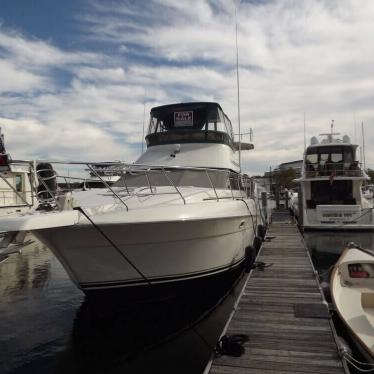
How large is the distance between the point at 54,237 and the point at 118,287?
1344mm

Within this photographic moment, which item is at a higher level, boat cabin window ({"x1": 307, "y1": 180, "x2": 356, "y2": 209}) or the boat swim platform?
boat cabin window ({"x1": 307, "y1": 180, "x2": 356, "y2": 209})

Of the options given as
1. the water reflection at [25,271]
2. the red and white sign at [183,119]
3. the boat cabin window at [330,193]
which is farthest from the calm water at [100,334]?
the boat cabin window at [330,193]

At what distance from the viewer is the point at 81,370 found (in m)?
5.43

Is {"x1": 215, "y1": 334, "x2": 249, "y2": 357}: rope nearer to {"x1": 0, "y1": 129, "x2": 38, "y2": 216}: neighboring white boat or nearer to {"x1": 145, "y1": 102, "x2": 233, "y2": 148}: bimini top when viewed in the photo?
{"x1": 0, "y1": 129, "x2": 38, "y2": 216}: neighboring white boat

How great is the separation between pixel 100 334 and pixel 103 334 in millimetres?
54

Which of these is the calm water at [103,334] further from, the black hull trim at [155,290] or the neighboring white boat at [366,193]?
the neighboring white boat at [366,193]

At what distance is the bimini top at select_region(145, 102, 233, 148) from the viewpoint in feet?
33.8

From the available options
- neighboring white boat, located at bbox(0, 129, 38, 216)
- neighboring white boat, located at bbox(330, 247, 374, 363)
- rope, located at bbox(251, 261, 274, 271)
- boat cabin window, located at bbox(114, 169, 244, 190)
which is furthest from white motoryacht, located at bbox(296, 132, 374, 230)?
neighboring white boat, located at bbox(0, 129, 38, 216)

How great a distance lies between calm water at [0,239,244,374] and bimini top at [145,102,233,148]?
402cm

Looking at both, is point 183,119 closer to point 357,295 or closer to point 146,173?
point 146,173

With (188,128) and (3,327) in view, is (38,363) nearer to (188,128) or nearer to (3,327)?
(3,327)

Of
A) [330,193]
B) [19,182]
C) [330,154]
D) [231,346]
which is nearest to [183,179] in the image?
[231,346]

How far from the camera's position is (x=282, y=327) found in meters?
5.35

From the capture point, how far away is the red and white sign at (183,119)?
10.4 metres
